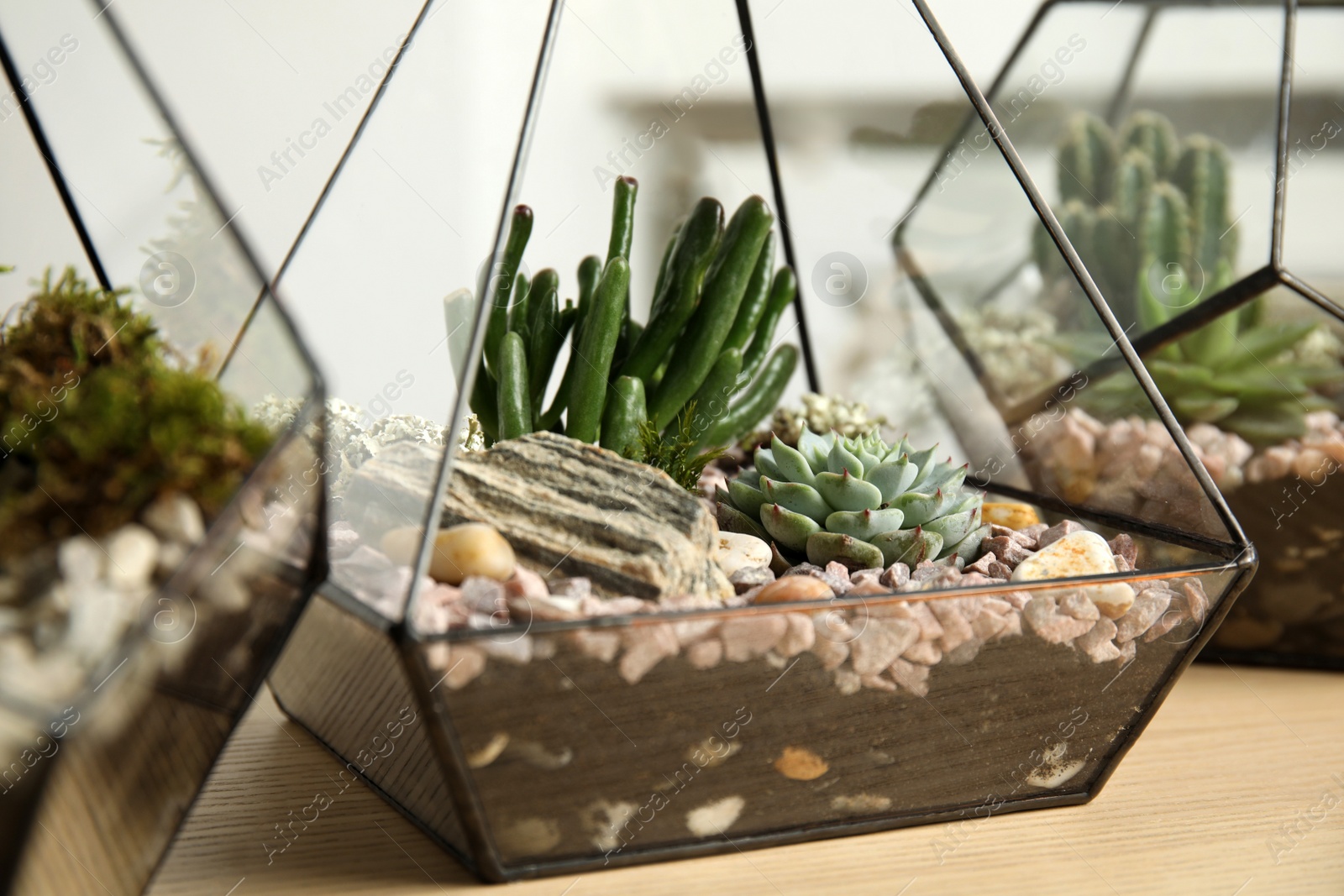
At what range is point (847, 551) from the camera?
525 mm

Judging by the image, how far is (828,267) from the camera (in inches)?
49.6

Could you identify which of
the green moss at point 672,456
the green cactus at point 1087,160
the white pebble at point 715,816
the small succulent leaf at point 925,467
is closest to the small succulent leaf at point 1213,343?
the green cactus at point 1087,160

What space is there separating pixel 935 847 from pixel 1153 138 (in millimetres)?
652

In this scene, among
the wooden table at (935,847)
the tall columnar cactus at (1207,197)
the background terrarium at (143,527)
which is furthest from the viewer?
the tall columnar cactus at (1207,197)

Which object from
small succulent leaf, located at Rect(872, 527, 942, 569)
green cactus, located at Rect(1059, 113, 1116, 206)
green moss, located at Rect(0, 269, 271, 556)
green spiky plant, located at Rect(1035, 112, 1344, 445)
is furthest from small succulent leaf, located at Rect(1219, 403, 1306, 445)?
green moss, located at Rect(0, 269, 271, 556)

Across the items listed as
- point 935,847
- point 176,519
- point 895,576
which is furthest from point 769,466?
point 176,519

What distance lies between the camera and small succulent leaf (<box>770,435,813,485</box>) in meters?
0.56

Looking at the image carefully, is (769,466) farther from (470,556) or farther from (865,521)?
(470,556)

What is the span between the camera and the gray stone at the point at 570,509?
452 millimetres

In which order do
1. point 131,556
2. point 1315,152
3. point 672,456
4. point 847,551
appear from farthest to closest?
point 1315,152 < point 672,456 < point 847,551 < point 131,556

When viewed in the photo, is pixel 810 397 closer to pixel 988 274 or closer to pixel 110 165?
pixel 988 274

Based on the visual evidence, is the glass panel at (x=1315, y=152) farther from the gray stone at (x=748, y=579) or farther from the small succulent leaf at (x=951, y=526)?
the gray stone at (x=748, y=579)

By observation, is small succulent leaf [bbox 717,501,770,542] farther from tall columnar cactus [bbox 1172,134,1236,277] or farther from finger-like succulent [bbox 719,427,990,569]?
tall columnar cactus [bbox 1172,134,1236,277]

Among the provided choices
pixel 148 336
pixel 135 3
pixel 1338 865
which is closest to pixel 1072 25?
pixel 1338 865
